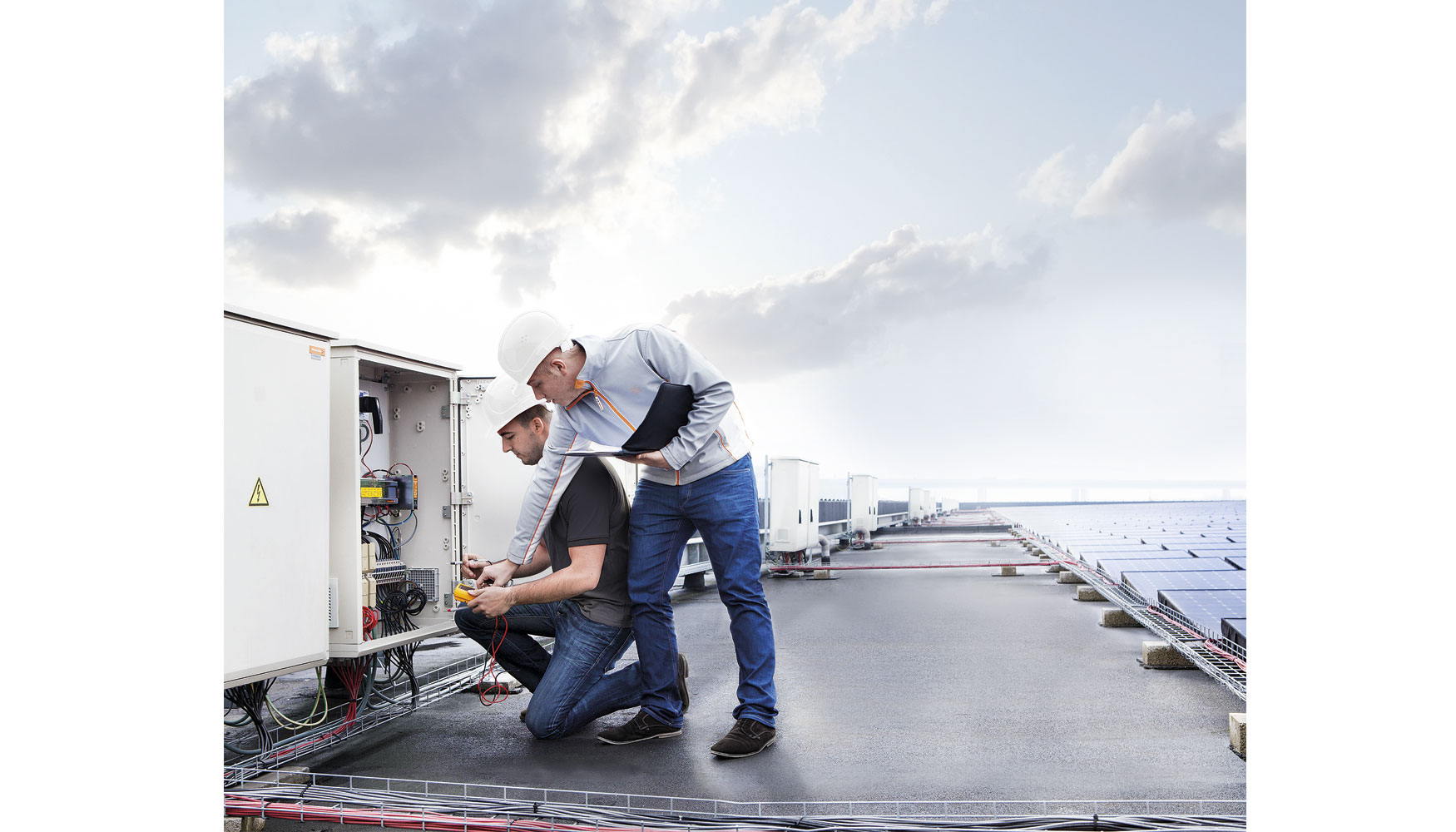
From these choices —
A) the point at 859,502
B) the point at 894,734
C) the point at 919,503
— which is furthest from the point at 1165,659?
Result: the point at 919,503

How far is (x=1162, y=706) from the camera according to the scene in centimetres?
436

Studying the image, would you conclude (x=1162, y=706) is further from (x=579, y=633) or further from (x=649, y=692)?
(x=579, y=633)

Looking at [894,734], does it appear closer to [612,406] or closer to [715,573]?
[715,573]

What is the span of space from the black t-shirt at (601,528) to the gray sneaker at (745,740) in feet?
2.19

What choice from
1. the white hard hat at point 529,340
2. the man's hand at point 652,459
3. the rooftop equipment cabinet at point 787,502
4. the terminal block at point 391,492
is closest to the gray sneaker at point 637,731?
the man's hand at point 652,459

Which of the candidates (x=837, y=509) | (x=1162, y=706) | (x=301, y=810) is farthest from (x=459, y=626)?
(x=837, y=509)

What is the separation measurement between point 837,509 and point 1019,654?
1655 cm

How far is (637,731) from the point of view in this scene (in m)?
3.73

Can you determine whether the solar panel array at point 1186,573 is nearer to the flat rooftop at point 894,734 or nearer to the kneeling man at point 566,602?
the flat rooftop at point 894,734

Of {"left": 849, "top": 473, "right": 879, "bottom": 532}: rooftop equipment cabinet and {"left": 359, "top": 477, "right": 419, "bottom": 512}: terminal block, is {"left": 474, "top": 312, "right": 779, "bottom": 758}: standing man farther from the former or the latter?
{"left": 849, "top": 473, "right": 879, "bottom": 532}: rooftop equipment cabinet

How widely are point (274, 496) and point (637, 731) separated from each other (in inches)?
70.9

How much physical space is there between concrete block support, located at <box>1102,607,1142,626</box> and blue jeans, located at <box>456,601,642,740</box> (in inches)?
209

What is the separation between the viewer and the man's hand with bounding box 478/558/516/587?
3695 mm
